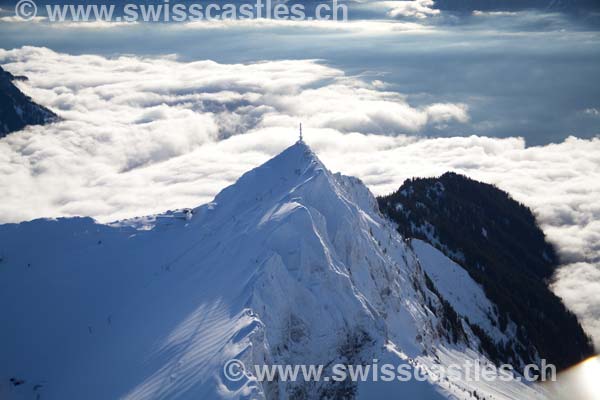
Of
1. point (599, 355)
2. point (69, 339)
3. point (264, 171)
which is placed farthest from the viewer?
point (599, 355)

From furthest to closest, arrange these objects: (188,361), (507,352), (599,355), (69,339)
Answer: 1. (599,355)
2. (507,352)
3. (69,339)
4. (188,361)

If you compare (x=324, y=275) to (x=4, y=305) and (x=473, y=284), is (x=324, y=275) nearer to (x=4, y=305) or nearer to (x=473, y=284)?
(x=4, y=305)

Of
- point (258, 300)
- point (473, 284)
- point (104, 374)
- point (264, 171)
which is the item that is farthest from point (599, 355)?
point (104, 374)

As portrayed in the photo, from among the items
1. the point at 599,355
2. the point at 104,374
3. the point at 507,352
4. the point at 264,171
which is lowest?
the point at 599,355

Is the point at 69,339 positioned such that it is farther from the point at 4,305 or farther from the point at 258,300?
the point at 258,300

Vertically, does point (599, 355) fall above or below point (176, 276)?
below

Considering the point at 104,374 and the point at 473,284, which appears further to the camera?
the point at 473,284
